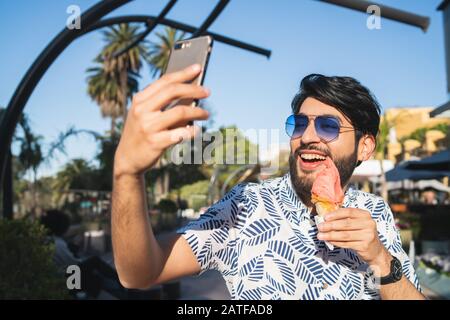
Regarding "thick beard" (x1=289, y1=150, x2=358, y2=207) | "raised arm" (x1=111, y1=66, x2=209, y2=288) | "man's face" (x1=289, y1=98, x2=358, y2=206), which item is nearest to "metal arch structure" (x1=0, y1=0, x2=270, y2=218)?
"man's face" (x1=289, y1=98, x2=358, y2=206)

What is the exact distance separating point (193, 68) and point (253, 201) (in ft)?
3.18

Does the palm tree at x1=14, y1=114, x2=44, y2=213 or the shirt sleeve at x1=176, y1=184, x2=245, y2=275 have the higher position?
the palm tree at x1=14, y1=114, x2=44, y2=213

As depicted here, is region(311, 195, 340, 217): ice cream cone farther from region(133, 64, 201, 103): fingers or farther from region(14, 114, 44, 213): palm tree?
region(14, 114, 44, 213): palm tree

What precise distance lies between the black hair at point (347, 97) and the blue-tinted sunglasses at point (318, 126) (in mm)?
68

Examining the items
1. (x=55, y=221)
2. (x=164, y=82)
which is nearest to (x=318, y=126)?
(x=164, y=82)

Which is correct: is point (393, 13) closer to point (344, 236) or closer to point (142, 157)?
point (344, 236)

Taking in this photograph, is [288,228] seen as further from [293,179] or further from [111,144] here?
[111,144]

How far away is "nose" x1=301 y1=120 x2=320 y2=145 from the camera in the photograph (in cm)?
218

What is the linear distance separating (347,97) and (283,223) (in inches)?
26.4

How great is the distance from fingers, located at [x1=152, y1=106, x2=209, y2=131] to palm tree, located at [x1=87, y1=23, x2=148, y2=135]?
131 ft

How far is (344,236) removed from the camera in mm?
1612
